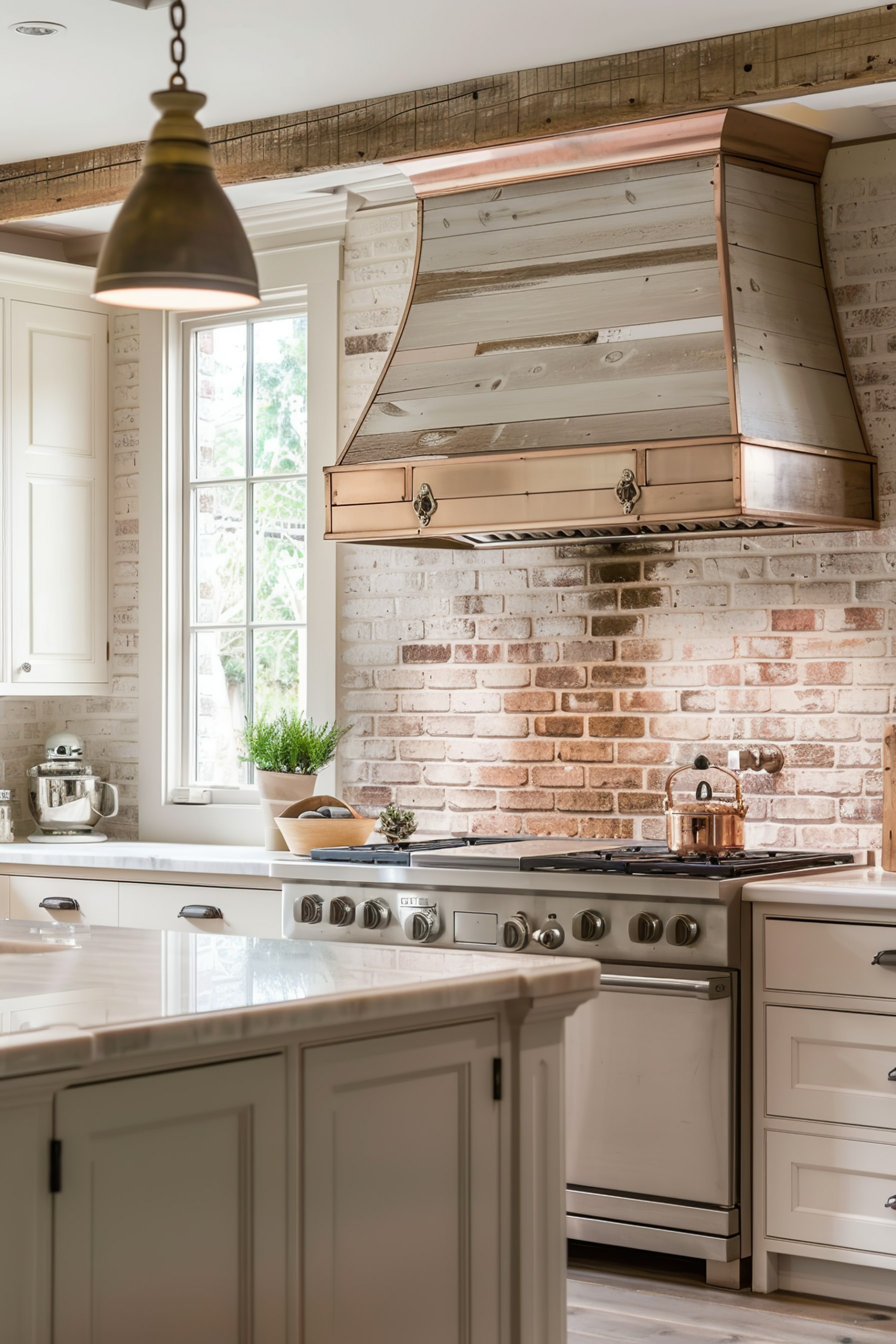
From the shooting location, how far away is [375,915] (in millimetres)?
4105

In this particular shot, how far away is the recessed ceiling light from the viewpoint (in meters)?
3.73

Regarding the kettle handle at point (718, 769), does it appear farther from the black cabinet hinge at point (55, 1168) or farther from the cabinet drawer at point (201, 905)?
the black cabinet hinge at point (55, 1168)

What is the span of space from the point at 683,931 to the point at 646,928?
91mm

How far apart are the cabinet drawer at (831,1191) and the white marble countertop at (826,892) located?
51 centimetres

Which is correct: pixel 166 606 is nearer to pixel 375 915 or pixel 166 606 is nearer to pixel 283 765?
pixel 283 765

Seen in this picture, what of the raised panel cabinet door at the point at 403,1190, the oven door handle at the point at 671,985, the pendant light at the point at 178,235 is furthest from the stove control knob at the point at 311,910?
the pendant light at the point at 178,235

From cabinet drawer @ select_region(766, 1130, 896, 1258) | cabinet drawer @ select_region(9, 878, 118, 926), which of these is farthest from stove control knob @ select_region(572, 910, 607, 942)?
cabinet drawer @ select_region(9, 878, 118, 926)

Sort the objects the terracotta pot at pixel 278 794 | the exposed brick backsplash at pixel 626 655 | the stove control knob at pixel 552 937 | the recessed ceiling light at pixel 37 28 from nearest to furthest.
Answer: the recessed ceiling light at pixel 37 28, the stove control knob at pixel 552 937, the exposed brick backsplash at pixel 626 655, the terracotta pot at pixel 278 794

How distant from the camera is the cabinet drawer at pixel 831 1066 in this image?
3477 millimetres

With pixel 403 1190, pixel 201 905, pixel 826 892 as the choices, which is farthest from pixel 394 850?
pixel 403 1190

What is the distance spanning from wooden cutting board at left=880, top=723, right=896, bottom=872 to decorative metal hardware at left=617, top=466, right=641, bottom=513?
82 centimetres

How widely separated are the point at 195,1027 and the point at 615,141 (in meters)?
2.95

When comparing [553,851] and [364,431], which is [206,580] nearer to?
[364,431]

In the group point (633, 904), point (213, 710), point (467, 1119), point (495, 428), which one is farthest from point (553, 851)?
point (467, 1119)
